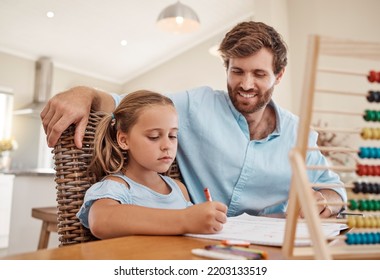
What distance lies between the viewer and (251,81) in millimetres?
1349

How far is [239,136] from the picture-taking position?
1389mm

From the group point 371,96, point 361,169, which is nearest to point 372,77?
point 371,96

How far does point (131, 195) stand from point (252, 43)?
0.65 metres

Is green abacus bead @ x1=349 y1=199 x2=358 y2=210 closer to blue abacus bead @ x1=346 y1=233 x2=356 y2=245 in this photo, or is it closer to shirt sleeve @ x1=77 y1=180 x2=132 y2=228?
blue abacus bead @ x1=346 y1=233 x2=356 y2=245

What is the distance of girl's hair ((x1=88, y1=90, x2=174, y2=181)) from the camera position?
3.65 feet

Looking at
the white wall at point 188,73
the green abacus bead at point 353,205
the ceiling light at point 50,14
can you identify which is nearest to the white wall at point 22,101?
the ceiling light at point 50,14

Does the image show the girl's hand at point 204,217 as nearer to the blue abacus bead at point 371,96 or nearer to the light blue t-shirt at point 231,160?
the blue abacus bead at point 371,96

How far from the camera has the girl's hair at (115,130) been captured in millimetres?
1111

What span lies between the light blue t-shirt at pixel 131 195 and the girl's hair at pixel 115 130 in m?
0.06

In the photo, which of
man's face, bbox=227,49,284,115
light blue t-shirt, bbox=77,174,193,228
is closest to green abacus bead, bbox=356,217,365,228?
light blue t-shirt, bbox=77,174,193,228

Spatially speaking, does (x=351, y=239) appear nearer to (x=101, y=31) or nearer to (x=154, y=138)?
(x=154, y=138)

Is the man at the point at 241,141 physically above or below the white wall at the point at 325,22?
below
